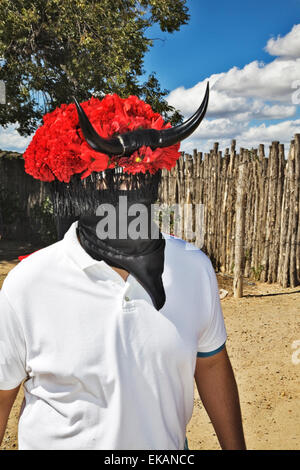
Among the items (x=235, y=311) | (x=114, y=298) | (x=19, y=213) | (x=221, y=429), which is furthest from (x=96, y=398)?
(x=19, y=213)

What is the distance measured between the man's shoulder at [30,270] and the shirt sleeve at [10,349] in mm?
44

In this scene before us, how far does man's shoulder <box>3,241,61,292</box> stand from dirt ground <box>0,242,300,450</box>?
2.48m

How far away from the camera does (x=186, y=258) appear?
61.7 inches

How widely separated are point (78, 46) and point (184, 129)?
8679 mm

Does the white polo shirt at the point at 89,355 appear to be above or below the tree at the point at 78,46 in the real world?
below

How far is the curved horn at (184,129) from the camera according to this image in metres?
1.42

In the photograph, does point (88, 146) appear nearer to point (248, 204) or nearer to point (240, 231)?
point (240, 231)

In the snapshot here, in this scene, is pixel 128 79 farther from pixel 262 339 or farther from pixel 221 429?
pixel 221 429

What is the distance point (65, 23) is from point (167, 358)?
364 inches

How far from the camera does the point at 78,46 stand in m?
9.16

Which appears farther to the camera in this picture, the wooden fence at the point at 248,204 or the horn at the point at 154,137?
the wooden fence at the point at 248,204

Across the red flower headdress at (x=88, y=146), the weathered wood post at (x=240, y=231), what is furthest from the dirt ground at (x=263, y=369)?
the red flower headdress at (x=88, y=146)

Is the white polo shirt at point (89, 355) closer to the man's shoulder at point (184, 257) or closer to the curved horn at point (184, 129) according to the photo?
the man's shoulder at point (184, 257)

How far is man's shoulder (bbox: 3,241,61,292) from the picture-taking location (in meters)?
1.35
